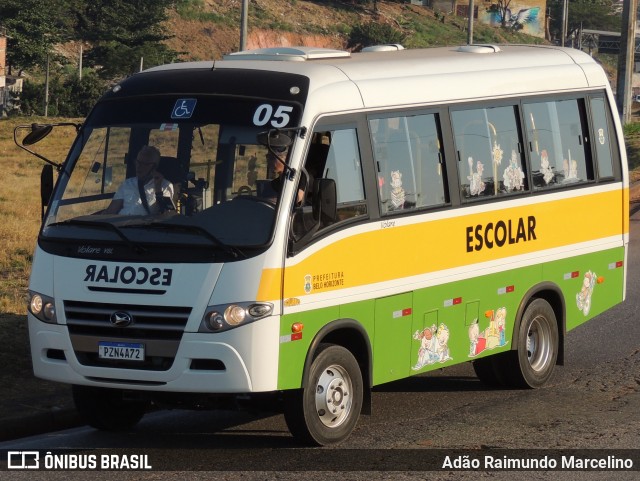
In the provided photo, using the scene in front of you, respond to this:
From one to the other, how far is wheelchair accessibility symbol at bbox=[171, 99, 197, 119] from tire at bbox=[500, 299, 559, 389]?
3878mm

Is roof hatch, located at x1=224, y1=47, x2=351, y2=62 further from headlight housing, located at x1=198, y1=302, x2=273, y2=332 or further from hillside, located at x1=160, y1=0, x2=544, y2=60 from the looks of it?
hillside, located at x1=160, y1=0, x2=544, y2=60

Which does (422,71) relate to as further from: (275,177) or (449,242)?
(275,177)

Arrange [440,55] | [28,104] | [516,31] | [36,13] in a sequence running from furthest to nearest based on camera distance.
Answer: [516,31] → [36,13] → [28,104] → [440,55]

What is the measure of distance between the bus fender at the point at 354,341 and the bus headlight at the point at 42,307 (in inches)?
71.4

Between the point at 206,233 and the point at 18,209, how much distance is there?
73.8ft

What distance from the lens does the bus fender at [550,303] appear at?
12234 millimetres

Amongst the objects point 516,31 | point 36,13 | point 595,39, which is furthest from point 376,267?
point 516,31

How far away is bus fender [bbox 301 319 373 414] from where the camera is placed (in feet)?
32.0

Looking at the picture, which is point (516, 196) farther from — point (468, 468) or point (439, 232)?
point (468, 468)

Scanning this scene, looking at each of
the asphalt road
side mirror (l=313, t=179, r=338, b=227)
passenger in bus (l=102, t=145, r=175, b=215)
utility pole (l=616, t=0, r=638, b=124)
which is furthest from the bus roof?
utility pole (l=616, t=0, r=638, b=124)

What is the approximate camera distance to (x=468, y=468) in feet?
30.6

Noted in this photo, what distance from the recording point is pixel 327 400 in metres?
9.86

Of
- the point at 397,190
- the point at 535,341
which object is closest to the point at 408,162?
the point at 397,190

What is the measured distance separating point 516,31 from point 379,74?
13282 cm
